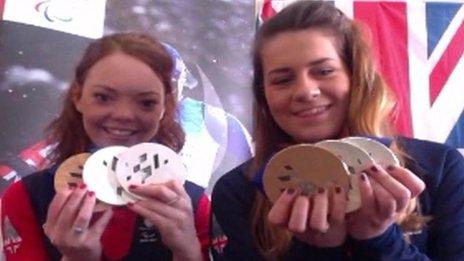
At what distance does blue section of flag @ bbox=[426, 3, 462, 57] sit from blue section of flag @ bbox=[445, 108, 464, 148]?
1.04ft

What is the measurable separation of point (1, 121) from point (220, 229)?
4.34 ft

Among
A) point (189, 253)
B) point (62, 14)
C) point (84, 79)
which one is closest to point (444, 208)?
point (189, 253)

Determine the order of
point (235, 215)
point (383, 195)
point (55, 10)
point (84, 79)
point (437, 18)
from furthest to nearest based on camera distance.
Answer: point (437, 18)
point (55, 10)
point (84, 79)
point (235, 215)
point (383, 195)

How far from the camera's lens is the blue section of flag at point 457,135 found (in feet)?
8.68

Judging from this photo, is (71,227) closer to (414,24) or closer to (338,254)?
(338,254)

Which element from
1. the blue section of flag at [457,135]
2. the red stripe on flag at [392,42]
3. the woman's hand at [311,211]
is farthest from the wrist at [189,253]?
the blue section of flag at [457,135]

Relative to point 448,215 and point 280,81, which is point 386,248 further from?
point 280,81

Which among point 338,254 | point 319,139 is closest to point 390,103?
point 319,139

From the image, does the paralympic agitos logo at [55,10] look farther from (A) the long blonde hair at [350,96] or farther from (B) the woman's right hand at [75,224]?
(B) the woman's right hand at [75,224]

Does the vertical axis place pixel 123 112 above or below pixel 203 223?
above

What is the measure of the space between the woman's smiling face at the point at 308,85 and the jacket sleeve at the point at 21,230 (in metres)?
0.57

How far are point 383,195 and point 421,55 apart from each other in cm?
189

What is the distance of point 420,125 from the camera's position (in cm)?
266

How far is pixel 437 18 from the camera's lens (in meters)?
2.77
